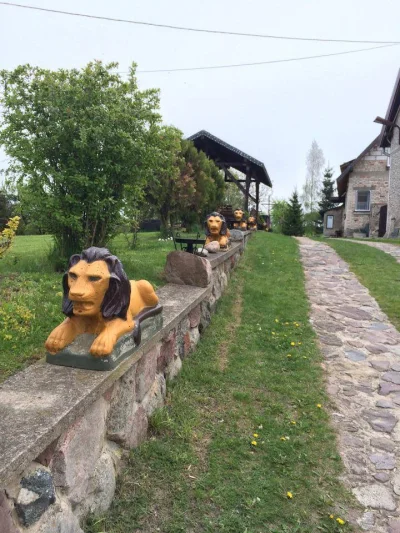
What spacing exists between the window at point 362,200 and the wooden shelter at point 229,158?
6390 millimetres

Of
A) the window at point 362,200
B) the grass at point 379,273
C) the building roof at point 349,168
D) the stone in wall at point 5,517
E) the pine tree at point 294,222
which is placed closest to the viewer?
the stone in wall at point 5,517

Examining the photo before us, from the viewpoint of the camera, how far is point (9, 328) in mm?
3021

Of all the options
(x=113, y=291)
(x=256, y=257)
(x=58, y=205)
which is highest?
(x=58, y=205)

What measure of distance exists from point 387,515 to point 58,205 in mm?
4241

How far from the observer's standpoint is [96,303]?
2232 mm

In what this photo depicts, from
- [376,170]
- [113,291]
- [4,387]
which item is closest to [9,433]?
[4,387]

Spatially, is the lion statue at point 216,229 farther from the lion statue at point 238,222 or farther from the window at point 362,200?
the window at point 362,200

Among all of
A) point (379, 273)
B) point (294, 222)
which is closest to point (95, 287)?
point (379, 273)

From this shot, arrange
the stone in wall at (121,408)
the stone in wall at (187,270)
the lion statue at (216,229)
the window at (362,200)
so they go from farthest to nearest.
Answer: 1. the window at (362,200)
2. the lion statue at (216,229)
3. the stone in wall at (187,270)
4. the stone in wall at (121,408)

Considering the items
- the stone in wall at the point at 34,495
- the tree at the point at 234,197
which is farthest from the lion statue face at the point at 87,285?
the tree at the point at 234,197

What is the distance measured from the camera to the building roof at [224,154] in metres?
17.2

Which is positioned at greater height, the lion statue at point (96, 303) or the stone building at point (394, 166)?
the stone building at point (394, 166)

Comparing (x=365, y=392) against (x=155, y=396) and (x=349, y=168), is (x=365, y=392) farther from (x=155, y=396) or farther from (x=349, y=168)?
(x=349, y=168)

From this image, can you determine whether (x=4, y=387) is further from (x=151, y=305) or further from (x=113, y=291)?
(x=151, y=305)
